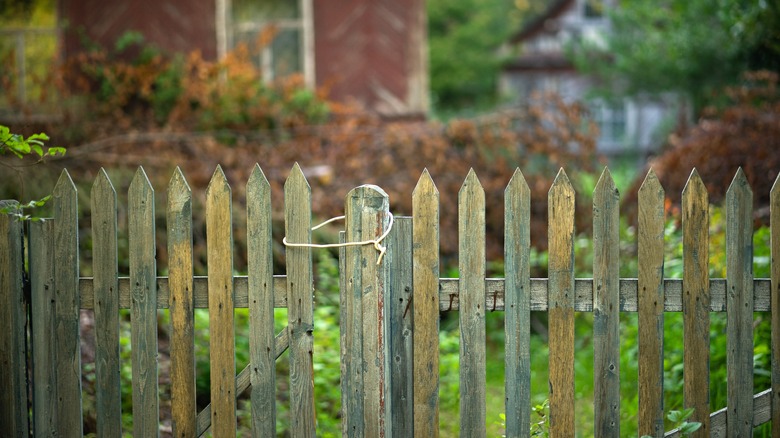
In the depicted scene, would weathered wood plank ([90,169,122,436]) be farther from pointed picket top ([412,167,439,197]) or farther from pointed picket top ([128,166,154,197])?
pointed picket top ([412,167,439,197])

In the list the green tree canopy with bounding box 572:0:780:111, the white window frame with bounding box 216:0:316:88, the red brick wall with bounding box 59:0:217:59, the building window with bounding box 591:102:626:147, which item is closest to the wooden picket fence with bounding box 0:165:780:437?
the green tree canopy with bounding box 572:0:780:111

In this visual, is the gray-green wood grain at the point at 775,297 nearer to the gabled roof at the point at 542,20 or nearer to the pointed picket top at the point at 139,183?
the pointed picket top at the point at 139,183

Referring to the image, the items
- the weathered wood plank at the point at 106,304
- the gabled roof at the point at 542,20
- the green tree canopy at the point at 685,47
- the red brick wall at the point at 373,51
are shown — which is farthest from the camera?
the gabled roof at the point at 542,20

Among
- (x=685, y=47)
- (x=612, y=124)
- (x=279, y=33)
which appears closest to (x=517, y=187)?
(x=279, y=33)

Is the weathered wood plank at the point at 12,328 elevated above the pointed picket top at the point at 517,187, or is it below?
below

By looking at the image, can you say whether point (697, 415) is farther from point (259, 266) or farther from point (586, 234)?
point (586, 234)

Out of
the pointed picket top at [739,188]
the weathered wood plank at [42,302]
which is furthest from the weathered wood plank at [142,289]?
the pointed picket top at [739,188]

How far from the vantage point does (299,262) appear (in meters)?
3.18

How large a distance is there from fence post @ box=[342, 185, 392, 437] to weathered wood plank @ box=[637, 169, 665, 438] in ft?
3.31

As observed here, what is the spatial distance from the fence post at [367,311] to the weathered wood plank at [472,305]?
0.99ft

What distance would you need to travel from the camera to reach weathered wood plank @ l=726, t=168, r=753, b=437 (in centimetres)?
321

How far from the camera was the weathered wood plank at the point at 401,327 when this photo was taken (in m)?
3.21

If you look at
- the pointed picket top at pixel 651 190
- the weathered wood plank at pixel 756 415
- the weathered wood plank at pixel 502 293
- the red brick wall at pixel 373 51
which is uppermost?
the red brick wall at pixel 373 51

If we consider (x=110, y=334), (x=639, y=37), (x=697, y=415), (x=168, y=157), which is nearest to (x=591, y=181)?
(x=168, y=157)
